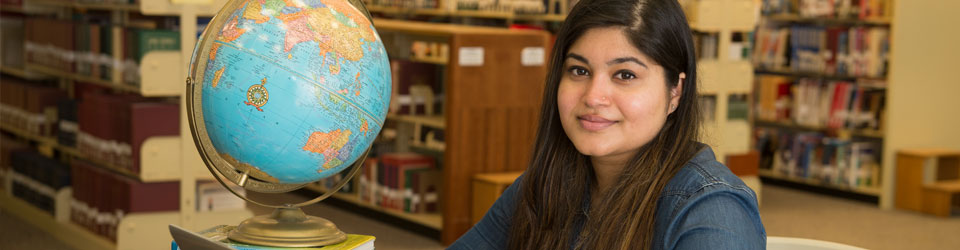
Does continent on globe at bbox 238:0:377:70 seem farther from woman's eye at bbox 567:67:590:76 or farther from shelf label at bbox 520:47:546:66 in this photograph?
shelf label at bbox 520:47:546:66

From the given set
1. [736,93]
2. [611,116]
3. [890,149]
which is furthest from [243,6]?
[890,149]

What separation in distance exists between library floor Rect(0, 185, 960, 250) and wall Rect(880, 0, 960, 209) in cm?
43

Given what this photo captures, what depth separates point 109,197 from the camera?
5176 millimetres

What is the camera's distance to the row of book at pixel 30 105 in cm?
614

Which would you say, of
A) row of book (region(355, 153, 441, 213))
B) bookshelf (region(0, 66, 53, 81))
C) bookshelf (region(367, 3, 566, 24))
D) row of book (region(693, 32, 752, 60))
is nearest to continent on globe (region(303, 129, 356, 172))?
row of book (region(355, 153, 441, 213))

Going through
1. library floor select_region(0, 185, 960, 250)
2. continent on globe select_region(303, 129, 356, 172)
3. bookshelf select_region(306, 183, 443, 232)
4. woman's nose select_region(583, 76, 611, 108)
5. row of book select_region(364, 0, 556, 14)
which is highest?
row of book select_region(364, 0, 556, 14)

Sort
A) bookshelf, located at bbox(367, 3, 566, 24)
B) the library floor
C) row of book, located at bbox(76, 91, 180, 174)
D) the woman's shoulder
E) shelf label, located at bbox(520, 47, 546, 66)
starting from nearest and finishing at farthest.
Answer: the woman's shoulder, row of book, located at bbox(76, 91, 180, 174), shelf label, located at bbox(520, 47, 546, 66), the library floor, bookshelf, located at bbox(367, 3, 566, 24)

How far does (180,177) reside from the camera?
4602 mm

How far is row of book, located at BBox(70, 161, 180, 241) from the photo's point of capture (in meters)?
4.77

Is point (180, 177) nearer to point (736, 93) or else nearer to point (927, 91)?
point (736, 93)

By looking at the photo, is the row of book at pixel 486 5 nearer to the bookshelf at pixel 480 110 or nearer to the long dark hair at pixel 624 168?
the bookshelf at pixel 480 110

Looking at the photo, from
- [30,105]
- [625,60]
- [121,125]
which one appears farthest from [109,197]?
[625,60]

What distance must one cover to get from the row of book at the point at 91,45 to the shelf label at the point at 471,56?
143 cm

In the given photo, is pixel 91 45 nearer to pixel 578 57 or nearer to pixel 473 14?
pixel 473 14
